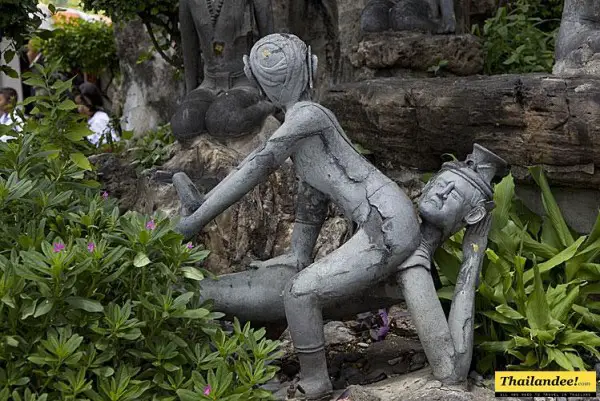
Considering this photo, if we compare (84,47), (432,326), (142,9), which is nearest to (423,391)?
(432,326)

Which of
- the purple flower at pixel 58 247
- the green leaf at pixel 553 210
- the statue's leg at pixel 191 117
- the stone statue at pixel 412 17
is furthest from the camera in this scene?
the stone statue at pixel 412 17

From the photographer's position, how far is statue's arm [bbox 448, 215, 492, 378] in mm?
2938

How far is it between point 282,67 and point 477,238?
3.04ft

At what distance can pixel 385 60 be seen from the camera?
15.5ft

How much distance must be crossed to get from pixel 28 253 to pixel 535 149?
207 centimetres

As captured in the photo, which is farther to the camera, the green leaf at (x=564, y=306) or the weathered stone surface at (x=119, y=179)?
the weathered stone surface at (x=119, y=179)

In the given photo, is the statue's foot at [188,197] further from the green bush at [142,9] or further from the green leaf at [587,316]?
the green bush at [142,9]

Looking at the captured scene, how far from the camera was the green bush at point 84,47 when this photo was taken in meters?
9.70

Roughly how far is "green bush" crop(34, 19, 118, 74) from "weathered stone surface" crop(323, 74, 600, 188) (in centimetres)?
612

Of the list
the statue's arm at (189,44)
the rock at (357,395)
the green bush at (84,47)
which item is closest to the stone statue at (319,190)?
the rock at (357,395)

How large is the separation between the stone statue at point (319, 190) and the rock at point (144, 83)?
467 cm

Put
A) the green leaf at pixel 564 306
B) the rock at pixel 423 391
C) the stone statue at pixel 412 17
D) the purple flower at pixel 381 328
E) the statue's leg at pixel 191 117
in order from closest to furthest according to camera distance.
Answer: the rock at pixel 423 391 < the green leaf at pixel 564 306 < the purple flower at pixel 381 328 < the statue's leg at pixel 191 117 < the stone statue at pixel 412 17

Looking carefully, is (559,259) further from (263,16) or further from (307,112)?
(263,16)

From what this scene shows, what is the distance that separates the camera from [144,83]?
785cm
